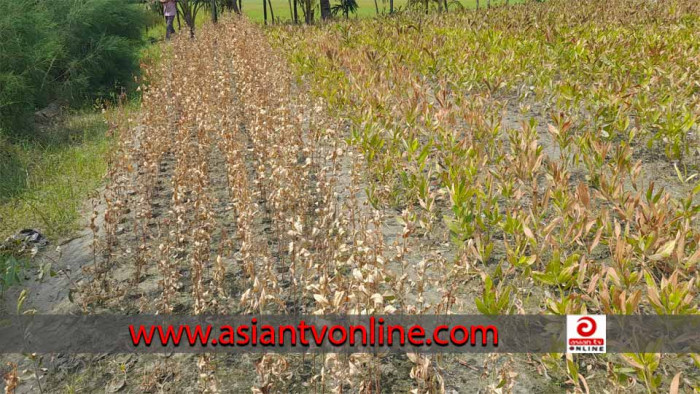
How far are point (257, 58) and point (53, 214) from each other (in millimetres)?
5210

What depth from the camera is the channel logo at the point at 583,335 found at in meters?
2.54

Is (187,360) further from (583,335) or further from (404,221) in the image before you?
(583,335)

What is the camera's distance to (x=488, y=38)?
979cm

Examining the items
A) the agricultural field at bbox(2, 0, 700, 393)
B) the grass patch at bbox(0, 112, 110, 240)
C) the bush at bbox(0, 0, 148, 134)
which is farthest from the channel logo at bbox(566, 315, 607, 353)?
the bush at bbox(0, 0, 148, 134)

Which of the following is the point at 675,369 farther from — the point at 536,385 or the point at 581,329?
the point at 536,385

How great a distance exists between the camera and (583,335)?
256 cm

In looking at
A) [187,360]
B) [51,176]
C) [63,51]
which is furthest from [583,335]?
[63,51]

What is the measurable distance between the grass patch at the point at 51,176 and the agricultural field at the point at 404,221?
376 millimetres

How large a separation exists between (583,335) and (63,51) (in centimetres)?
932

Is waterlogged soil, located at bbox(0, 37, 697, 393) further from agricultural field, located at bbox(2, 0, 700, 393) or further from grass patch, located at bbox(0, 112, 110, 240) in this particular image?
grass patch, located at bbox(0, 112, 110, 240)

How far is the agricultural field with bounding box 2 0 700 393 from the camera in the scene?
2576mm

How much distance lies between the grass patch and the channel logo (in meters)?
4.07

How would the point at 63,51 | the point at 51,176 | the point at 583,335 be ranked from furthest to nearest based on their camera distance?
the point at 63,51 → the point at 51,176 → the point at 583,335

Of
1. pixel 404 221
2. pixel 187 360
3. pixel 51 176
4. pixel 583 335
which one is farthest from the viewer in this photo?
pixel 51 176
